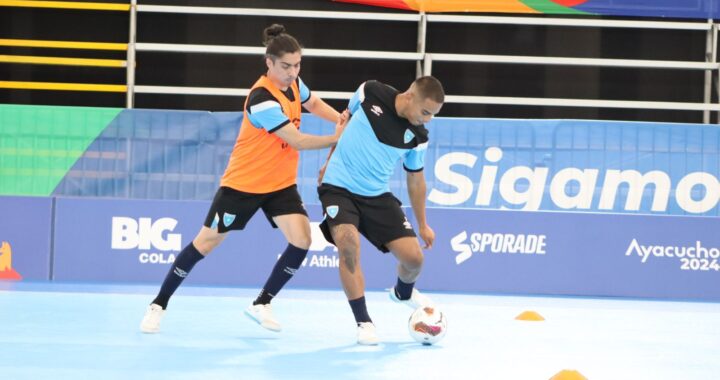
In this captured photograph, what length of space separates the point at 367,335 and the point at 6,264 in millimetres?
5581

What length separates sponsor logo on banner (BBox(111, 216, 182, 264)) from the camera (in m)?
10.6

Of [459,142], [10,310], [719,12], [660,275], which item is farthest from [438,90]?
[719,12]

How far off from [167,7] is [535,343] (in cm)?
734

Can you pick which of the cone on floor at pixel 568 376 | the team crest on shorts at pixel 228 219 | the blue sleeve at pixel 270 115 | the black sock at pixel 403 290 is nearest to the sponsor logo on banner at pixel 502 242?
the black sock at pixel 403 290

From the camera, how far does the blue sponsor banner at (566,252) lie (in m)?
10.7

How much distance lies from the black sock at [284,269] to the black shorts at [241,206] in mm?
266

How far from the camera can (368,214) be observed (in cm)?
654

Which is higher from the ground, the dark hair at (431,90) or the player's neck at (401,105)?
the dark hair at (431,90)

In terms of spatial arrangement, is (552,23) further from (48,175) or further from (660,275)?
(48,175)

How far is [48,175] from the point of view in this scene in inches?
417

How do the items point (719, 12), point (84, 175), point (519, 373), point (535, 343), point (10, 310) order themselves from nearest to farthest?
point (519, 373) < point (535, 343) < point (10, 310) < point (84, 175) < point (719, 12)

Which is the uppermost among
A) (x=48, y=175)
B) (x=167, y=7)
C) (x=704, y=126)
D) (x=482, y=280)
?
(x=167, y=7)

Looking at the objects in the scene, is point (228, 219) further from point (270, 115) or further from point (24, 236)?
point (24, 236)

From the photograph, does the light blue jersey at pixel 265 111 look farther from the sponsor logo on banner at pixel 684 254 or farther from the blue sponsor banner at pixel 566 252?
the sponsor logo on banner at pixel 684 254
